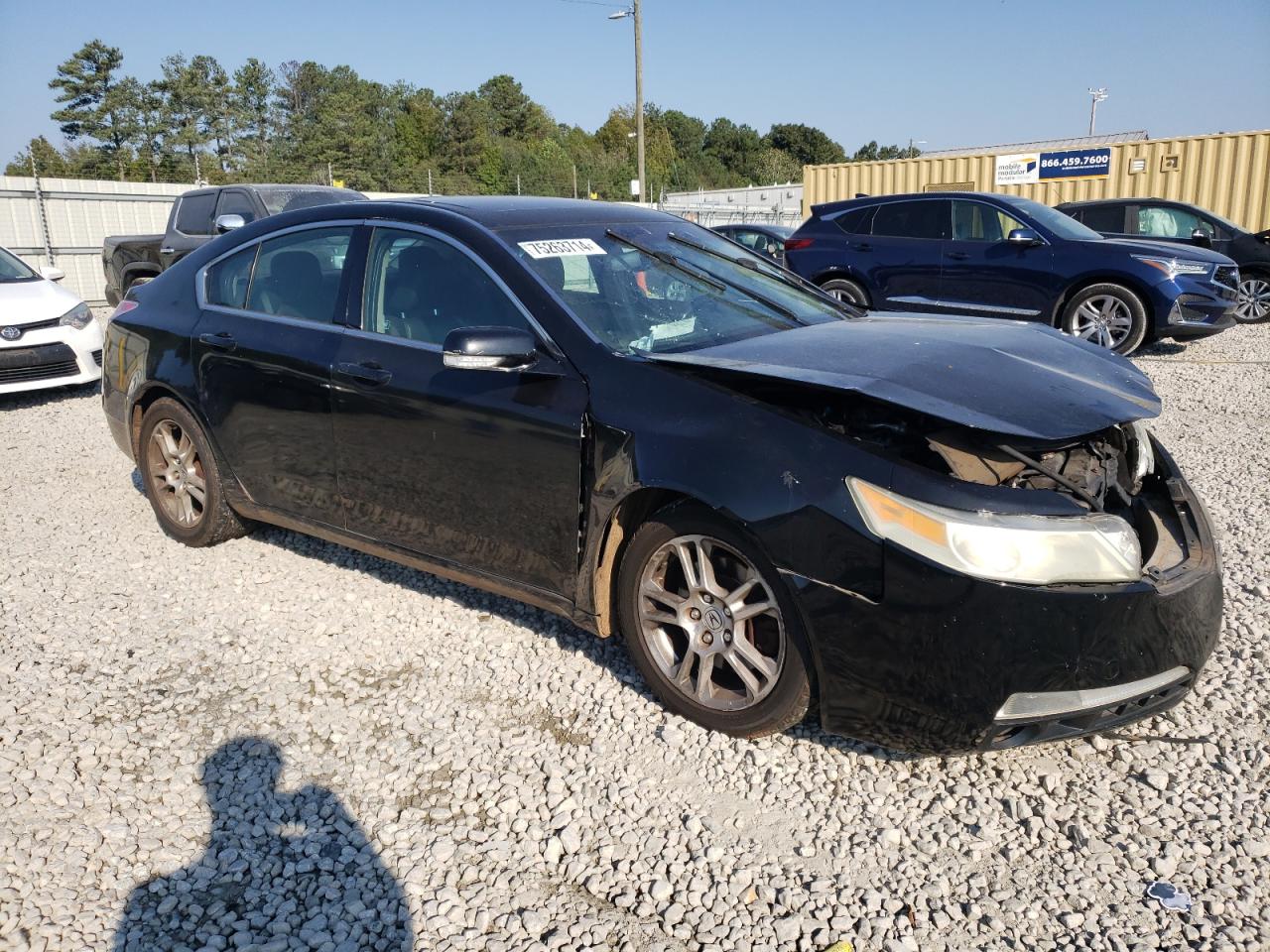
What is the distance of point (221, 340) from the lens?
4.30 meters

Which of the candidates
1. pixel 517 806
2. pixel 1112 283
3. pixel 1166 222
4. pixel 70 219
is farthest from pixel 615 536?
pixel 70 219

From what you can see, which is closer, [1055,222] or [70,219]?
[1055,222]

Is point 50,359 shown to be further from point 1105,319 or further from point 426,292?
point 1105,319

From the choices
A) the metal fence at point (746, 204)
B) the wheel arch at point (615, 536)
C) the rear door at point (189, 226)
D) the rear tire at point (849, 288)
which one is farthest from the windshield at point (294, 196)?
the metal fence at point (746, 204)

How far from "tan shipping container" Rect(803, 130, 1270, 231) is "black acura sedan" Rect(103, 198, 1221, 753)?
732 inches

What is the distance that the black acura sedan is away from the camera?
2.47m

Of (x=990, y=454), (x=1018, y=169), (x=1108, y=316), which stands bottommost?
(x=1108, y=316)

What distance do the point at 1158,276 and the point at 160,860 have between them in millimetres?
9779

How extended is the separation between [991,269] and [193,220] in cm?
955

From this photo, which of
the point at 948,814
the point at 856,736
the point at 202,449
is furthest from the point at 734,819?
the point at 202,449

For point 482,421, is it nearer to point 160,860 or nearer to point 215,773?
point 215,773

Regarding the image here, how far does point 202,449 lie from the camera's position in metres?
4.53

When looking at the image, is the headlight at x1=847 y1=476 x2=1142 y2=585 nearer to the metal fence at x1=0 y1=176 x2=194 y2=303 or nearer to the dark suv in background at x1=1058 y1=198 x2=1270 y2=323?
the dark suv in background at x1=1058 y1=198 x2=1270 y2=323

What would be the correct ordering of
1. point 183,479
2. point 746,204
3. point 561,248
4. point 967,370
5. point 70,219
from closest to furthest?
point 967,370 → point 561,248 → point 183,479 → point 70,219 → point 746,204
